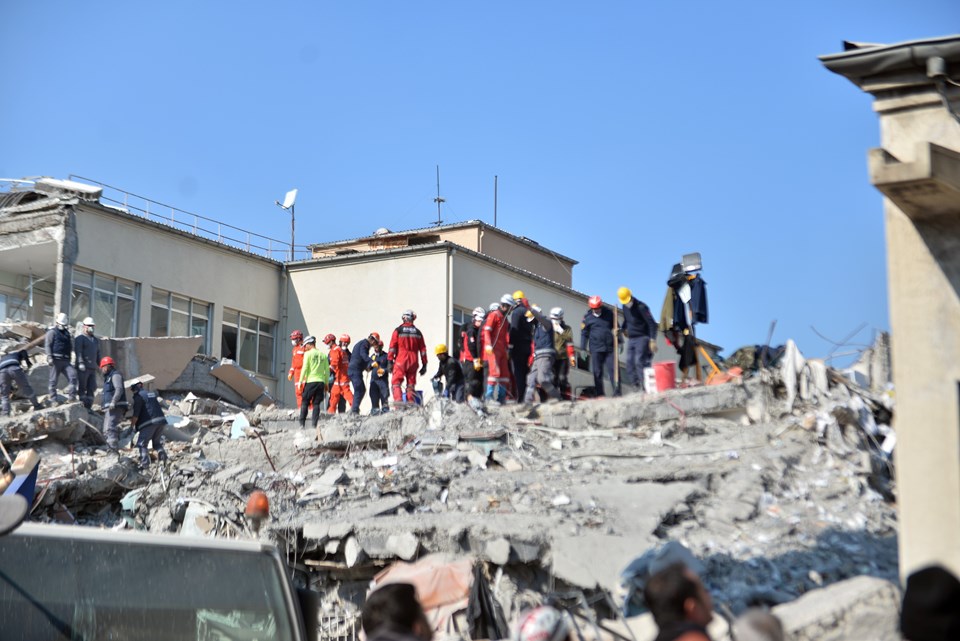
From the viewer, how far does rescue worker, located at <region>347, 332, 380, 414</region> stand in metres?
20.4

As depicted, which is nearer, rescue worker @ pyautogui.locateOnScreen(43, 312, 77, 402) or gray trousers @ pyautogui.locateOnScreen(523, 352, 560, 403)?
gray trousers @ pyautogui.locateOnScreen(523, 352, 560, 403)

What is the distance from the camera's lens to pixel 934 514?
23.1ft

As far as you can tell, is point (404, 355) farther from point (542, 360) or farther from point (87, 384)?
point (87, 384)

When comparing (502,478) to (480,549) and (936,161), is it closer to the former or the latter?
(480,549)

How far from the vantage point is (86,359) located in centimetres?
2078

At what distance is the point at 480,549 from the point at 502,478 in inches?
98.2

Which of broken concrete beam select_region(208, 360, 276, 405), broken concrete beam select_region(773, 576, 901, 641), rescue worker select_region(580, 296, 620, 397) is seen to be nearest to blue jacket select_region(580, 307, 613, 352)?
rescue worker select_region(580, 296, 620, 397)

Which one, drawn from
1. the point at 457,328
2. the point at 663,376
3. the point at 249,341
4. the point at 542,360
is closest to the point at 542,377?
the point at 542,360

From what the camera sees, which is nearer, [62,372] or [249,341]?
[62,372]

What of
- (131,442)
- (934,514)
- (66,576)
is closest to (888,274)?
(934,514)

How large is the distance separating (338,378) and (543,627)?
54.8ft

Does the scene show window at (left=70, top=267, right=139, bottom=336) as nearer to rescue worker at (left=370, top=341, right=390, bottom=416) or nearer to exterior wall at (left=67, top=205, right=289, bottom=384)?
exterior wall at (left=67, top=205, right=289, bottom=384)

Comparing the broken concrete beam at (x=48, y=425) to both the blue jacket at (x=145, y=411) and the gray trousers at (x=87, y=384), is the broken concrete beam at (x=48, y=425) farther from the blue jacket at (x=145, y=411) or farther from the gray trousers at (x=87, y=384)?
Answer: the blue jacket at (x=145, y=411)

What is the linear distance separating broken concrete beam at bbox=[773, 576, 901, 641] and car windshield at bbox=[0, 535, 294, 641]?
10.0 ft
